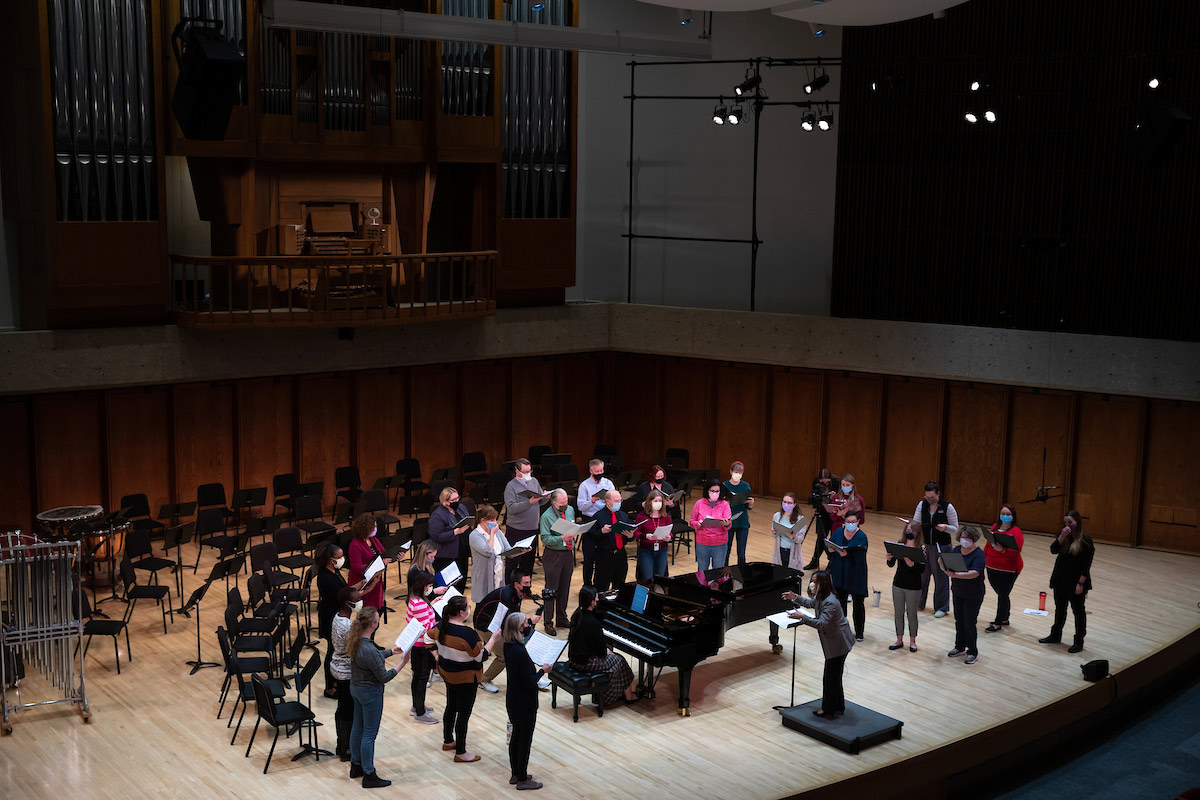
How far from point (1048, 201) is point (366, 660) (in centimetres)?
1155

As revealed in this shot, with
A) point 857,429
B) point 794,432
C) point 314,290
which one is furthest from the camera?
point 794,432

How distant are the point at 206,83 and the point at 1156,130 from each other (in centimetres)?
999

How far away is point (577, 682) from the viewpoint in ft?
30.6

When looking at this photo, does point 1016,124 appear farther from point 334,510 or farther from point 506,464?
point 334,510

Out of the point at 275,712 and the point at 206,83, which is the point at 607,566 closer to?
the point at 275,712

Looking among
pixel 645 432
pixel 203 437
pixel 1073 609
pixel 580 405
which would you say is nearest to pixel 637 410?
pixel 645 432

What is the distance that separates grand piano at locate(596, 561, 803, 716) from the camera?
9.42 m

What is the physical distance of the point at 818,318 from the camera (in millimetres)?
16328

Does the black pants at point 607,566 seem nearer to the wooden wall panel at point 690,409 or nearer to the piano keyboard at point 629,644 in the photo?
the piano keyboard at point 629,644

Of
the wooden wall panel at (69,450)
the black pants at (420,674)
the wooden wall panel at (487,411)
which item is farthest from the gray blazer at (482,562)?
the wooden wall panel at (487,411)

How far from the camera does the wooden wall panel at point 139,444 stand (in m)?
14.1

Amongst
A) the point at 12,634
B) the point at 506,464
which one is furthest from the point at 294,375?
the point at 12,634

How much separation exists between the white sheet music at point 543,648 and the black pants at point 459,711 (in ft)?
1.67

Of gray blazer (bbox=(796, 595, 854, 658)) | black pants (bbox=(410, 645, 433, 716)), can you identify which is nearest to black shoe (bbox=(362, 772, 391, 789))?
black pants (bbox=(410, 645, 433, 716))
